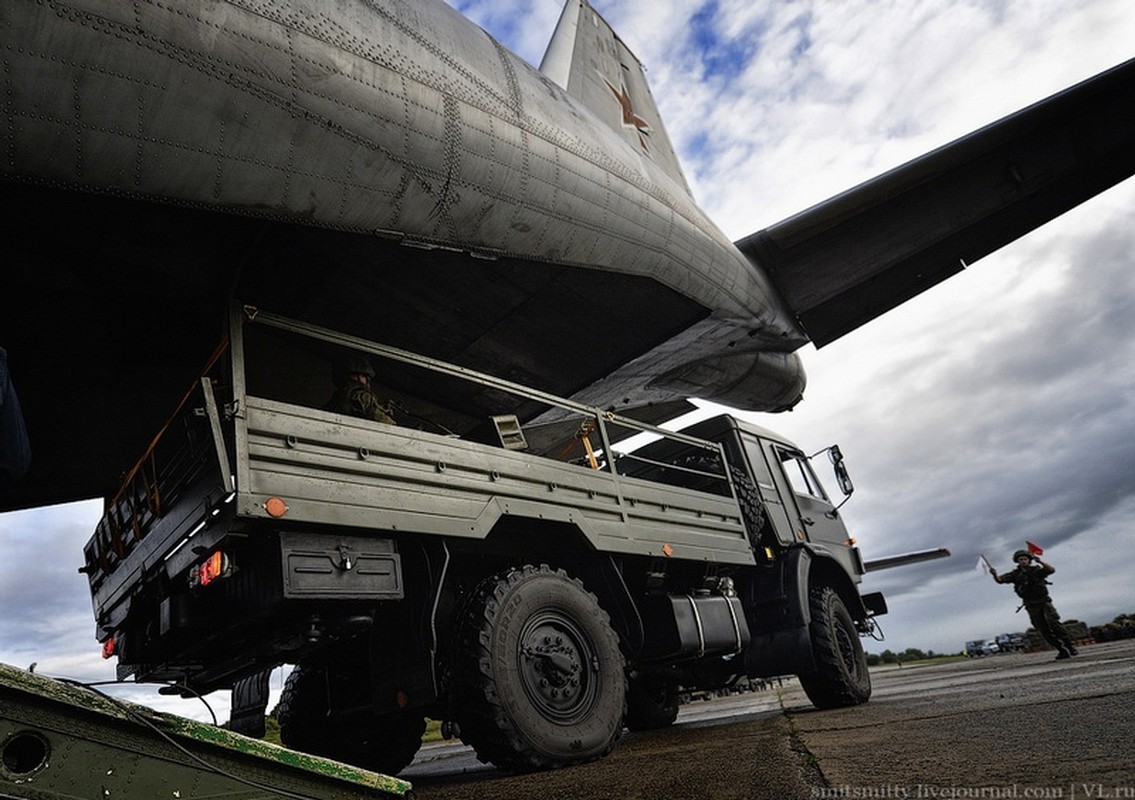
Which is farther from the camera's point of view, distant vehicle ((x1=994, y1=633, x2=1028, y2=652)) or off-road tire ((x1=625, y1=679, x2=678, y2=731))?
distant vehicle ((x1=994, y1=633, x2=1028, y2=652))

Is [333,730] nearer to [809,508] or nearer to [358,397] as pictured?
[358,397]

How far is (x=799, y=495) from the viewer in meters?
7.08

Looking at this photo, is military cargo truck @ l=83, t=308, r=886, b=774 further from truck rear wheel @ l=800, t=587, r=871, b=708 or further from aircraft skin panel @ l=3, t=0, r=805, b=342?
aircraft skin panel @ l=3, t=0, r=805, b=342

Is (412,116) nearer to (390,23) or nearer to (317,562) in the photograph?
(390,23)

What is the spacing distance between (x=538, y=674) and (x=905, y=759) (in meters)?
1.82

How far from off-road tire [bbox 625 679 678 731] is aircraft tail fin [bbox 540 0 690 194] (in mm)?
6177

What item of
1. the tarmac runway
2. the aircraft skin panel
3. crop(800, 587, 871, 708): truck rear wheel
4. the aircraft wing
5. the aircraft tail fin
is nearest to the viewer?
the tarmac runway

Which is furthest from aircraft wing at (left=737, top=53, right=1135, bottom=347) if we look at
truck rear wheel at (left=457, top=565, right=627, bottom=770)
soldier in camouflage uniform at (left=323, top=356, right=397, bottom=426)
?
truck rear wheel at (left=457, top=565, right=627, bottom=770)

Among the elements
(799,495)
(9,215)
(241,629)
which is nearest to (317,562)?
(241,629)

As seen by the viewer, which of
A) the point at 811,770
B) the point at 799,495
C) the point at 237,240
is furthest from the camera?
the point at 799,495

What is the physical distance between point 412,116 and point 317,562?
8.56 ft

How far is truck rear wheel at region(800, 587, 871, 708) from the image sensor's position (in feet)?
19.2

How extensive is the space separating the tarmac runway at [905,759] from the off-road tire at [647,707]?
7.58 ft

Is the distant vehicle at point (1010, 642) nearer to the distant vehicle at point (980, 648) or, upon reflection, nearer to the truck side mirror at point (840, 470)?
the distant vehicle at point (980, 648)
